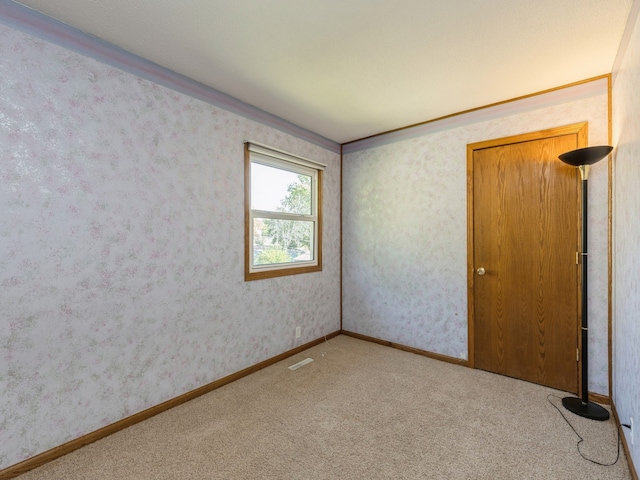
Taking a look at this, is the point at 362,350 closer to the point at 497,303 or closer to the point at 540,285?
the point at 497,303

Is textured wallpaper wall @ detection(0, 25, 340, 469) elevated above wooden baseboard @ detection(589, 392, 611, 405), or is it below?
above

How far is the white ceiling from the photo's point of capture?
168 cm

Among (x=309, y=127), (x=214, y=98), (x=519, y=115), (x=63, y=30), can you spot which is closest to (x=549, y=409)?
(x=519, y=115)

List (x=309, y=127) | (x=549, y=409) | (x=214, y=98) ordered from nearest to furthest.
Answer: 1. (x=549, y=409)
2. (x=214, y=98)
3. (x=309, y=127)

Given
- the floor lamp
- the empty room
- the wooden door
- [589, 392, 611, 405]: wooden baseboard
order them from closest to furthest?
the empty room
the floor lamp
[589, 392, 611, 405]: wooden baseboard
the wooden door

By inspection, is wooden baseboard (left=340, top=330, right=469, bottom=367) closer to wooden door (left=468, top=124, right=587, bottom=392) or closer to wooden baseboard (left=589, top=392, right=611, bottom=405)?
wooden door (left=468, top=124, right=587, bottom=392)

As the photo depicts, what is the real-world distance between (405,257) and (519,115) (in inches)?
65.9

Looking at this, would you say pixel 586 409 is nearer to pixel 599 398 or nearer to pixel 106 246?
pixel 599 398

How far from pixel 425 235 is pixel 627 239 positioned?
5.29ft

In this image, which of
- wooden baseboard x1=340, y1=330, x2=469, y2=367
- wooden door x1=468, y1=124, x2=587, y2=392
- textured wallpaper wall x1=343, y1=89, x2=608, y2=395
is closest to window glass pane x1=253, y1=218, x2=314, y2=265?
textured wallpaper wall x1=343, y1=89, x2=608, y2=395

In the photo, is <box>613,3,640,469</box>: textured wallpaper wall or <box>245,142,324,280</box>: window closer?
<box>613,3,640,469</box>: textured wallpaper wall

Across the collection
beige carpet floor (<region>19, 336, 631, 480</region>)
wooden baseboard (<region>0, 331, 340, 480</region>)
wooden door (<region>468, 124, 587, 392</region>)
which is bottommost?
beige carpet floor (<region>19, 336, 631, 480</region>)

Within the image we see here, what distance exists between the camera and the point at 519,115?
2721 millimetres

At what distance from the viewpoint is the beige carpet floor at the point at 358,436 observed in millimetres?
1674
